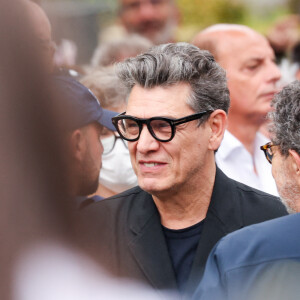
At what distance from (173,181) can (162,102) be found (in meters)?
0.27

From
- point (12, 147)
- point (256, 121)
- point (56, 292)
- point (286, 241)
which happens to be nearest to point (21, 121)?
point (12, 147)

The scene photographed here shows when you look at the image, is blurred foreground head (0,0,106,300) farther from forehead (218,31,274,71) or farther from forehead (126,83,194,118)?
forehead (218,31,274,71)

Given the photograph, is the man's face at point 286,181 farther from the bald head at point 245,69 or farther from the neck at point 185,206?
the bald head at point 245,69

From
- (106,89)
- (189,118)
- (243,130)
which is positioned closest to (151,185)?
(189,118)

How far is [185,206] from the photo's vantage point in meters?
1.75

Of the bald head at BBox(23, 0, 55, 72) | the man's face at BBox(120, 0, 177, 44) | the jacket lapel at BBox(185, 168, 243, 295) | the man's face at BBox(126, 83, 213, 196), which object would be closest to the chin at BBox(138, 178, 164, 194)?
the man's face at BBox(126, 83, 213, 196)

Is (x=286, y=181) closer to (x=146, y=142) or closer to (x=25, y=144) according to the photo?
(x=146, y=142)

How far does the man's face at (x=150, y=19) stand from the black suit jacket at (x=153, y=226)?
2.05 metres

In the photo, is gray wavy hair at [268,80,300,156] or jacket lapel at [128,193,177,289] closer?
gray wavy hair at [268,80,300,156]

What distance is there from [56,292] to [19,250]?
0.22 meters

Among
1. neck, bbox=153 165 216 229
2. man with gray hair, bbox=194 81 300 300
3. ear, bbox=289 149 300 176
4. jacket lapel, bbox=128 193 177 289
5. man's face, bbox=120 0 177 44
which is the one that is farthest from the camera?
man's face, bbox=120 0 177 44

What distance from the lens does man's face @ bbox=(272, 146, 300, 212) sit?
4.77ft

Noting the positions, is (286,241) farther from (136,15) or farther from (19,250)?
(136,15)

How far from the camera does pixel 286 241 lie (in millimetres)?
1191
